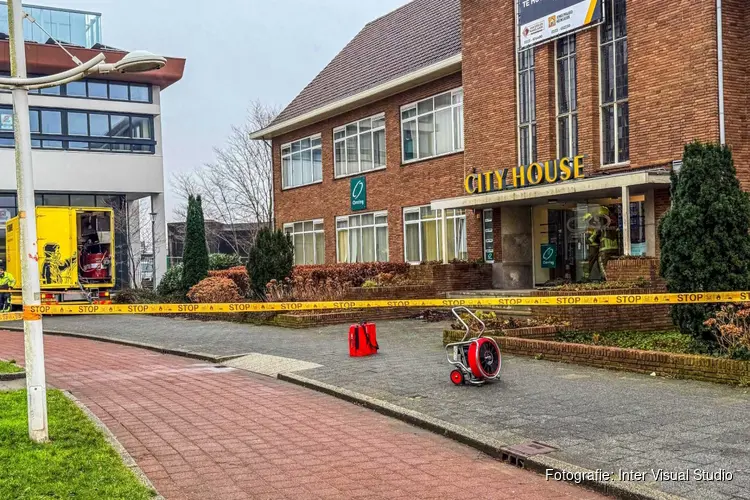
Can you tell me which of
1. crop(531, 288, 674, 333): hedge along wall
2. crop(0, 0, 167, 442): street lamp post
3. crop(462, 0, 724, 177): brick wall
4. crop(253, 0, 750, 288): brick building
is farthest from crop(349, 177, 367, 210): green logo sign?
crop(0, 0, 167, 442): street lamp post

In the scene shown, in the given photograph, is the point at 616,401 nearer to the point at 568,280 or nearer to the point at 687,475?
the point at 687,475

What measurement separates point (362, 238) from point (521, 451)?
23.0m

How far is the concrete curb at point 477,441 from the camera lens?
5.67 meters

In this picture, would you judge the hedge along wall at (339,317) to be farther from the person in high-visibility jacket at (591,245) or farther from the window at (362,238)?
the window at (362,238)

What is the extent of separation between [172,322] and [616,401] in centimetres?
1535

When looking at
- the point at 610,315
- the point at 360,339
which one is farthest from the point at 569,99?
the point at 360,339

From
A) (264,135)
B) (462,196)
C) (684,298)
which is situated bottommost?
(684,298)

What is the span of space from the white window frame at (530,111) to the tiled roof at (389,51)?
320 cm

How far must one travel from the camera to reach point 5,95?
41656 millimetres

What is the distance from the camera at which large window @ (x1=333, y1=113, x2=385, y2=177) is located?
28672 mm

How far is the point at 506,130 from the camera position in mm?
21969

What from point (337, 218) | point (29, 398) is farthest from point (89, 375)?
point (337, 218)

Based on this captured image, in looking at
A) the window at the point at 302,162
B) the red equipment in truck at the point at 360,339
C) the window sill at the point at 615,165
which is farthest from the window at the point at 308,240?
the red equipment in truck at the point at 360,339

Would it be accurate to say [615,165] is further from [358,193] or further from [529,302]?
[358,193]
